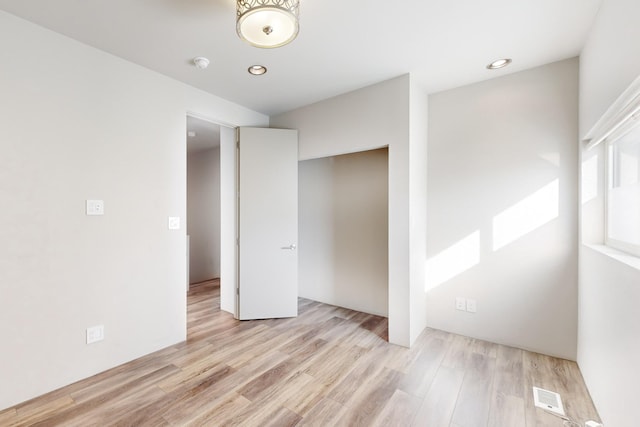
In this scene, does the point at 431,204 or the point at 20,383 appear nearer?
the point at 20,383

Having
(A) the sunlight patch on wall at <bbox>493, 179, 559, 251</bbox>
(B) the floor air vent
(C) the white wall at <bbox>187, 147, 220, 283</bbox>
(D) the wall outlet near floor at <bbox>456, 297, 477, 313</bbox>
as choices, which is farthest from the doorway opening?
(B) the floor air vent

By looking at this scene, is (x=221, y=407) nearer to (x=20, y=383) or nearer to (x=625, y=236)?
(x=20, y=383)

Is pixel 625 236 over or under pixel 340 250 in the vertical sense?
over

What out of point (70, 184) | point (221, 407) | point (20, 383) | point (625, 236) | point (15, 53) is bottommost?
point (221, 407)

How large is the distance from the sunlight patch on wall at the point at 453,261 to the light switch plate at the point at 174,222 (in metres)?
2.67

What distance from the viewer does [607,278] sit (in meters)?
1.60

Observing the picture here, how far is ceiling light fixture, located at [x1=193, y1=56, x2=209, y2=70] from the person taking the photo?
7.56ft

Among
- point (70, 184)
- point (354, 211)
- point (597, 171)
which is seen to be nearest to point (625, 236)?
point (597, 171)

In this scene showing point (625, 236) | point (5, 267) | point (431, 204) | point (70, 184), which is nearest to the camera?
point (625, 236)

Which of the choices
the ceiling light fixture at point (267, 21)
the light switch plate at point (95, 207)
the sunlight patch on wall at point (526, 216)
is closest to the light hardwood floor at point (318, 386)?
the sunlight patch on wall at point (526, 216)

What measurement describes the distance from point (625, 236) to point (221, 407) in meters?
2.76

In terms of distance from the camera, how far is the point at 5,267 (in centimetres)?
175

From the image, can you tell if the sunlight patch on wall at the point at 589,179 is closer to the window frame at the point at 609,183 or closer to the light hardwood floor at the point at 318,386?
the window frame at the point at 609,183

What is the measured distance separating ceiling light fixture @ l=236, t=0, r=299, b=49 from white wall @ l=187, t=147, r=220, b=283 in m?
4.15
